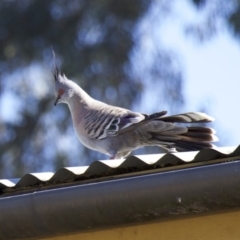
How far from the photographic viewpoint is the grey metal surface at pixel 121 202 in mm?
3133

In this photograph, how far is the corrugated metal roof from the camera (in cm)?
334

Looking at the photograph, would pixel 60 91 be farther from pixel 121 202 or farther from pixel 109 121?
pixel 121 202

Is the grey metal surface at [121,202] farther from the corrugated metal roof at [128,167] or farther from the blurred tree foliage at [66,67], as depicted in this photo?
the blurred tree foliage at [66,67]

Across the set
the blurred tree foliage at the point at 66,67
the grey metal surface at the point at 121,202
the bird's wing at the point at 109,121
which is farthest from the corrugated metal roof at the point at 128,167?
the blurred tree foliage at the point at 66,67

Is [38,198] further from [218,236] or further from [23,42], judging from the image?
[23,42]

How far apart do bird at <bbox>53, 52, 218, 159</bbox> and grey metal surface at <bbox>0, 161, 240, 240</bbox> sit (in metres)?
1.49

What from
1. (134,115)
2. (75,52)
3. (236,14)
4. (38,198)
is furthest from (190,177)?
(75,52)

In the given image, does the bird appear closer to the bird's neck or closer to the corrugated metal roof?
the bird's neck

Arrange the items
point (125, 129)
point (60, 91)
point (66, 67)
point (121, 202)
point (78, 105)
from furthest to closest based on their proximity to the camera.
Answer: point (66, 67), point (60, 91), point (78, 105), point (125, 129), point (121, 202)

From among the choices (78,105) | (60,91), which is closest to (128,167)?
(78,105)

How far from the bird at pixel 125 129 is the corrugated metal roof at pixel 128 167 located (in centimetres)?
128

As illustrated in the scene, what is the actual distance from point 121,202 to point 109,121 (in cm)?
278

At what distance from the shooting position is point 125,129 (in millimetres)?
5902

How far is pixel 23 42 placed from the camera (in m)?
13.2
